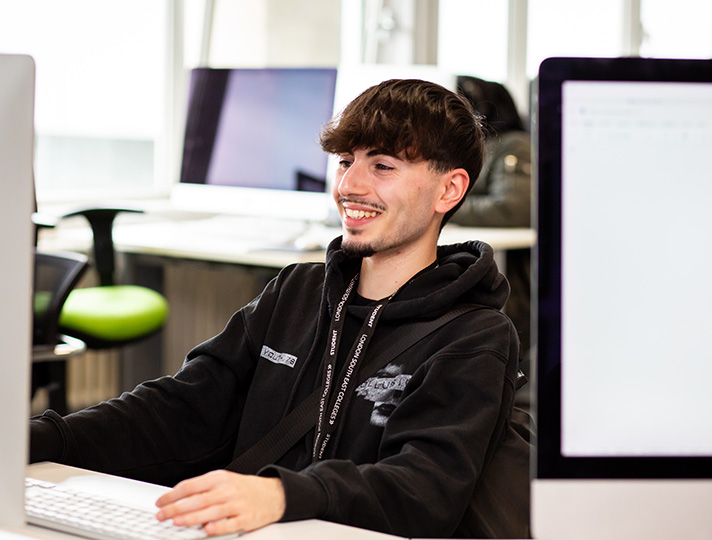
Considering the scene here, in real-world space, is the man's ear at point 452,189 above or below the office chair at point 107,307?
above

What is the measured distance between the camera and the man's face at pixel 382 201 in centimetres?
129

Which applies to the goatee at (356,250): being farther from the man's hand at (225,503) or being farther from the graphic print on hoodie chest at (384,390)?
the man's hand at (225,503)

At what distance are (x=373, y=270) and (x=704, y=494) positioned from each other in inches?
27.5

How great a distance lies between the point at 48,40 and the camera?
11.6ft

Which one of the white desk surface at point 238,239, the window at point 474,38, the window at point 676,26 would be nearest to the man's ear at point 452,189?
the white desk surface at point 238,239

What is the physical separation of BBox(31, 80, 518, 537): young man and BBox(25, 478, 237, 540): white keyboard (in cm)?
18

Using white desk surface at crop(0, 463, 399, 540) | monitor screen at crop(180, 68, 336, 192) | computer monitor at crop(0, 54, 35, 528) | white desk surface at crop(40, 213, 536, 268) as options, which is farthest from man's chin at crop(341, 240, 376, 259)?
monitor screen at crop(180, 68, 336, 192)

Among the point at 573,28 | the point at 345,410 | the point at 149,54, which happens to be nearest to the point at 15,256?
the point at 345,410

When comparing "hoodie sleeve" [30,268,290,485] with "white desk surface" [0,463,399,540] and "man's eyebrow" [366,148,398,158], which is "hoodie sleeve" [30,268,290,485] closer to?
"white desk surface" [0,463,399,540]

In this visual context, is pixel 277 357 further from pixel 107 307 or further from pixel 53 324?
pixel 107 307

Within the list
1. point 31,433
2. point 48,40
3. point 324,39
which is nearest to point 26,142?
point 31,433

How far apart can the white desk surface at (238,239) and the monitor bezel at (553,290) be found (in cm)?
180

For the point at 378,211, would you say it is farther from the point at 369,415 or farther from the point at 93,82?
the point at 93,82

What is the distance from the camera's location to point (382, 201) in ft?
4.24
